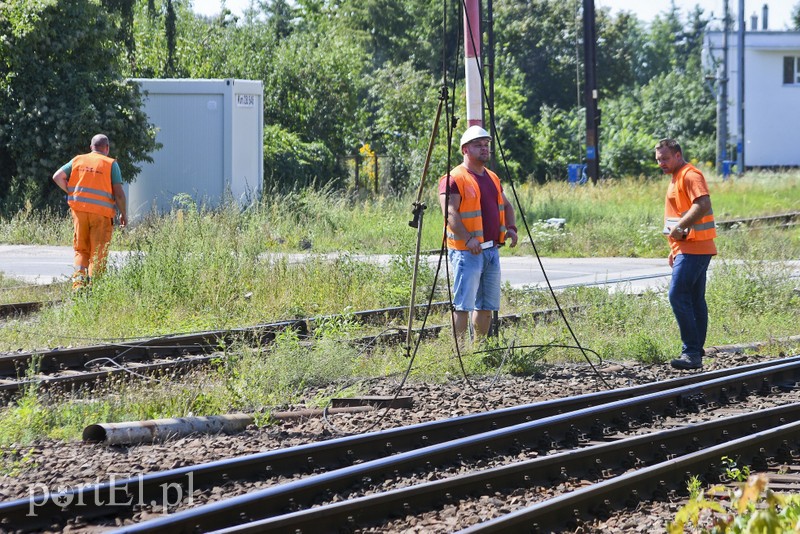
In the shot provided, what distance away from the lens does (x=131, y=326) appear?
12211 mm

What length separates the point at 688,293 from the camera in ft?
34.2

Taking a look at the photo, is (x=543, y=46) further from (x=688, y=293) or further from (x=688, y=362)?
(x=688, y=362)

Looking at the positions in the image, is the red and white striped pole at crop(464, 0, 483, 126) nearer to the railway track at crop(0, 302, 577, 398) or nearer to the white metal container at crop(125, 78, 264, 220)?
the railway track at crop(0, 302, 577, 398)

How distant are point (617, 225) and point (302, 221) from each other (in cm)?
702

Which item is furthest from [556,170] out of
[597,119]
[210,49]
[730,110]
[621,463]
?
[621,463]

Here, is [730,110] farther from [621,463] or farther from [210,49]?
[621,463]

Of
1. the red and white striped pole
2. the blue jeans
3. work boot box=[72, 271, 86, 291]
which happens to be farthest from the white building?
the blue jeans

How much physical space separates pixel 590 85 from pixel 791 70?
3201 cm

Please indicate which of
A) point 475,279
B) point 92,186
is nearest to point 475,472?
point 475,279

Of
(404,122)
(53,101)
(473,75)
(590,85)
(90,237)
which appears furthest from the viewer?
(404,122)

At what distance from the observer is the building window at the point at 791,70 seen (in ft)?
198

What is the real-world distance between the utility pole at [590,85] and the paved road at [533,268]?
12141mm

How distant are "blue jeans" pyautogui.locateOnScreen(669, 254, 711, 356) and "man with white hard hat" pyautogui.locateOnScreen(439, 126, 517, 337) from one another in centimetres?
159

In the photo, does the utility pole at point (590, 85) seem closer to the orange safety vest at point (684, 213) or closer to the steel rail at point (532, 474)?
the orange safety vest at point (684, 213)
